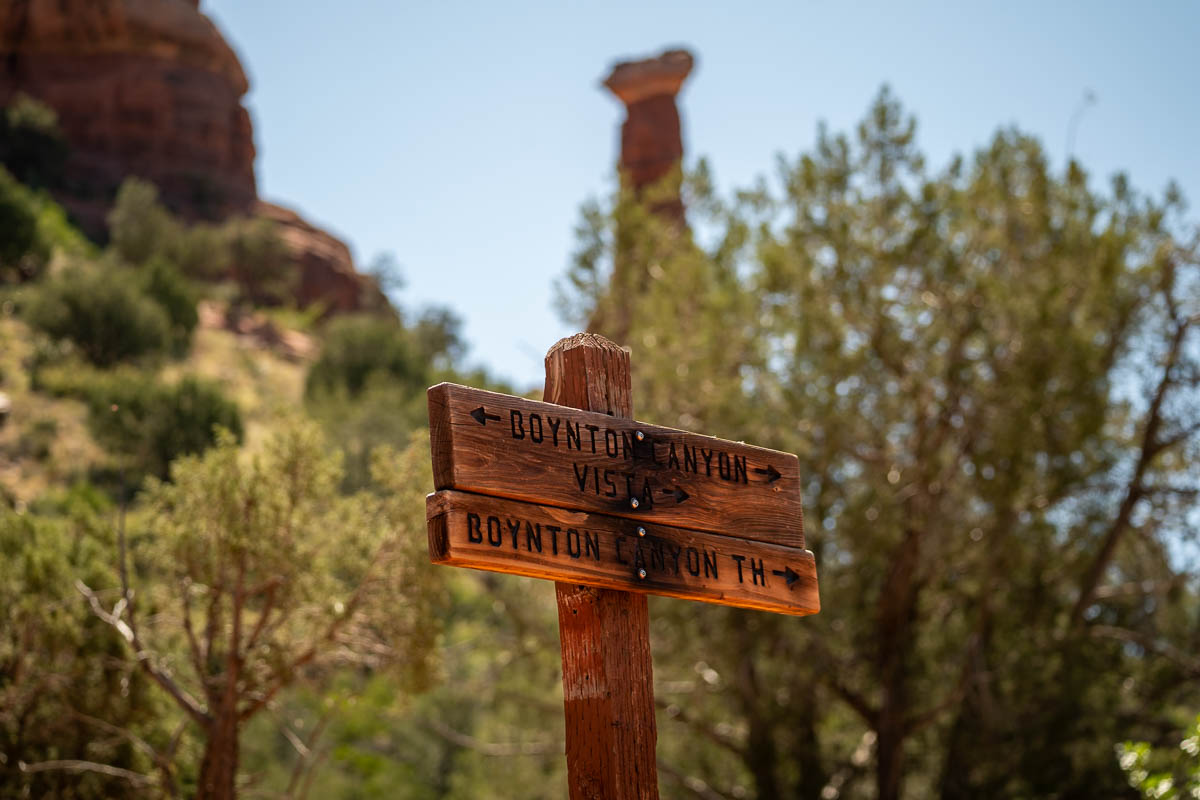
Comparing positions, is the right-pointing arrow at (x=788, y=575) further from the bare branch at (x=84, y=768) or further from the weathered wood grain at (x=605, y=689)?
the bare branch at (x=84, y=768)

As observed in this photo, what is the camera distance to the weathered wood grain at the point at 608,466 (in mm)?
2996

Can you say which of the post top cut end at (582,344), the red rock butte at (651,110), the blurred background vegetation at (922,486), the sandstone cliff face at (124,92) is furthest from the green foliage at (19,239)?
the post top cut end at (582,344)

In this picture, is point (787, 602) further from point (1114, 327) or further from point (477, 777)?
point (477, 777)

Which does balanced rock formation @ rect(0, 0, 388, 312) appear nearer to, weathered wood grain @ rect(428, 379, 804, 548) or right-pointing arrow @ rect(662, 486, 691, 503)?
weathered wood grain @ rect(428, 379, 804, 548)

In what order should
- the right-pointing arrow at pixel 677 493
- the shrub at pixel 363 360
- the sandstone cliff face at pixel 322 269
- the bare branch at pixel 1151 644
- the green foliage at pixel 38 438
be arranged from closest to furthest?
the right-pointing arrow at pixel 677 493 → the bare branch at pixel 1151 644 → the green foliage at pixel 38 438 → the shrub at pixel 363 360 → the sandstone cliff face at pixel 322 269

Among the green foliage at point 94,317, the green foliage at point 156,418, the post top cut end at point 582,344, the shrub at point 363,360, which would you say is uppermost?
the shrub at point 363,360

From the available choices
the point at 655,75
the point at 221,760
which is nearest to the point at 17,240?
the point at 655,75

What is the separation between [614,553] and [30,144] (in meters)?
57.4

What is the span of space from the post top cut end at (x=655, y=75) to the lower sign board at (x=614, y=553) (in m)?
49.5

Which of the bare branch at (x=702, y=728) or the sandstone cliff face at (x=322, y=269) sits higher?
the sandstone cliff face at (x=322, y=269)

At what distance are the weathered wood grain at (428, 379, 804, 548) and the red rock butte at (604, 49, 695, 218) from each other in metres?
47.0

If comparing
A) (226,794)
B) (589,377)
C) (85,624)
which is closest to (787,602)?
(589,377)

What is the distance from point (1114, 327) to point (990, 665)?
3.65 m

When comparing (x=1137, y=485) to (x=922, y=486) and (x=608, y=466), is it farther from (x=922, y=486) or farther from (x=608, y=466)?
(x=608, y=466)
